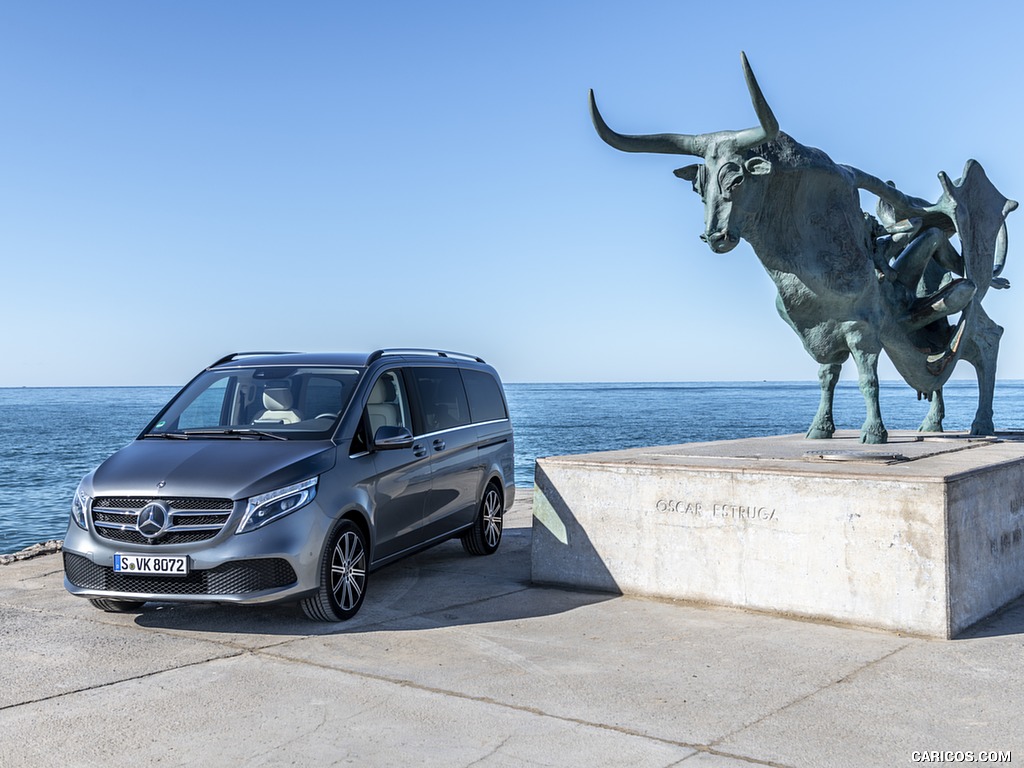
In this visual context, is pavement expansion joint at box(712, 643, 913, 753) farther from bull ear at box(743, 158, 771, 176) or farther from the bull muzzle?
bull ear at box(743, 158, 771, 176)

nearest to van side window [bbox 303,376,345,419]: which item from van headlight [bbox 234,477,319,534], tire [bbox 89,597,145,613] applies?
van headlight [bbox 234,477,319,534]

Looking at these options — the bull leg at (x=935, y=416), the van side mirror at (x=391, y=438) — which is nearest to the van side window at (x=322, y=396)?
the van side mirror at (x=391, y=438)

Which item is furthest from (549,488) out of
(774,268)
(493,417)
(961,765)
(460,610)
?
(961,765)

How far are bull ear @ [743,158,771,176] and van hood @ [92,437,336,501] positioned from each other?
3.82 meters

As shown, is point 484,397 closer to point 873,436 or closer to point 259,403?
point 259,403

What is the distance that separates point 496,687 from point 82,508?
313 cm

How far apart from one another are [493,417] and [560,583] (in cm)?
235

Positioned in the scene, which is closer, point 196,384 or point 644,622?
point 644,622

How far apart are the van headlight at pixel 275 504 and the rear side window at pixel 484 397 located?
9.64 feet

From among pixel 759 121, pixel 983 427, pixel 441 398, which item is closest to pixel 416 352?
pixel 441 398

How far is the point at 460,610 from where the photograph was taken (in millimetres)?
6824

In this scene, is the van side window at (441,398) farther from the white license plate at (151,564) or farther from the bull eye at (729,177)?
the bull eye at (729,177)

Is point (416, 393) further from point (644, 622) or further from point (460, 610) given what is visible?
point (644, 622)

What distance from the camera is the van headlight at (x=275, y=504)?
596 cm
